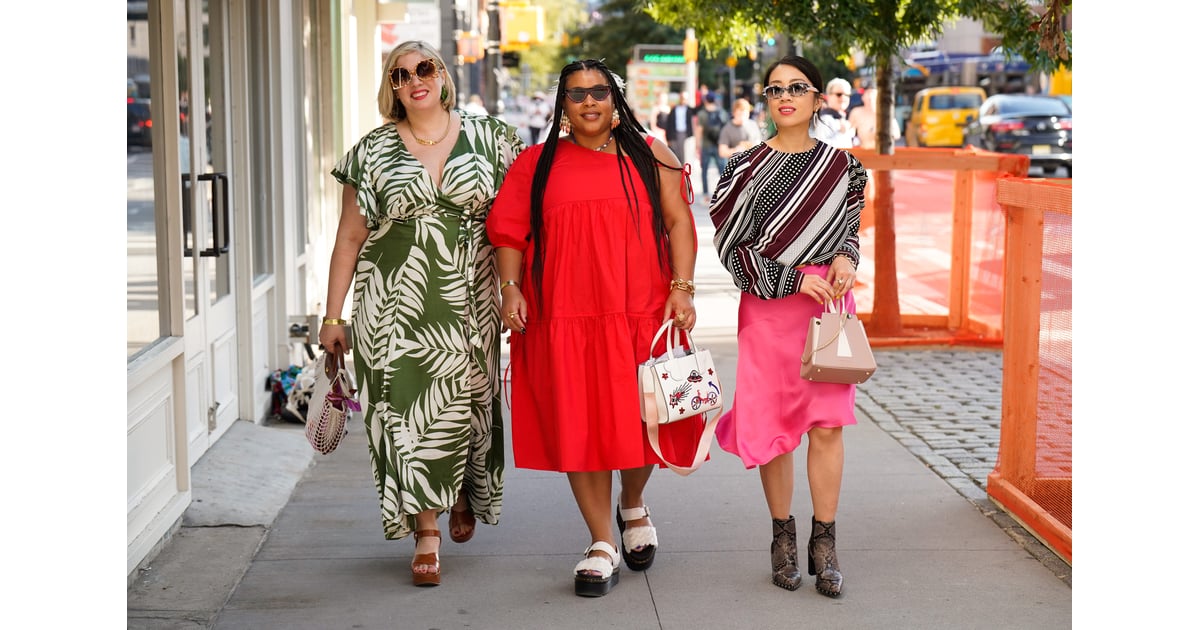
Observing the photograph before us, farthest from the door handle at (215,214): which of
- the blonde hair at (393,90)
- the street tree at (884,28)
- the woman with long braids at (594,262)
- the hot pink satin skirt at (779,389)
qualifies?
the street tree at (884,28)

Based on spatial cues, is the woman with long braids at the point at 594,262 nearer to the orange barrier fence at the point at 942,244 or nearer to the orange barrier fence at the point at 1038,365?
the orange barrier fence at the point at 1038,365

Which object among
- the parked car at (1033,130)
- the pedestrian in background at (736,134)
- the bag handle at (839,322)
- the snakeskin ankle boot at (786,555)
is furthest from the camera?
the parked car at (1033,130)

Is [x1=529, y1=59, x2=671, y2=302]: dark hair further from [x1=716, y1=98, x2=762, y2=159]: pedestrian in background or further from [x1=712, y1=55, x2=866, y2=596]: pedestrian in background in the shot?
[x1=716, y1=98, x2=762, y2=159]: pedestrian in background

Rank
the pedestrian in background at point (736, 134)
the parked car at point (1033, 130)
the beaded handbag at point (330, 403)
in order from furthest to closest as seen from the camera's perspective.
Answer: the parked car at point (1033, 130) → the pedestrian in background at point (736, 134) → the beaded handbag at point (330, 403)

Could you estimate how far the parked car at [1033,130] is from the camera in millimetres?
26203

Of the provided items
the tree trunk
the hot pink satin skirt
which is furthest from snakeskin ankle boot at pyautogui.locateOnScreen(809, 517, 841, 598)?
the tree trunk

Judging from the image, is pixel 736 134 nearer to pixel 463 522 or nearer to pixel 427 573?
pixel 463 522

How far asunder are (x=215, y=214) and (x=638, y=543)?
7.95ft

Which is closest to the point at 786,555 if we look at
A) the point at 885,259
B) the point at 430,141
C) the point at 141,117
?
the point at 430,141

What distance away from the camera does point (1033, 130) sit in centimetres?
2667

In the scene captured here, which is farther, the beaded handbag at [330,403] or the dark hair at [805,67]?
the beaded handbag at [330,403]

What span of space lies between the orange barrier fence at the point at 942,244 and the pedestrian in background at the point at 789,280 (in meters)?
5.21

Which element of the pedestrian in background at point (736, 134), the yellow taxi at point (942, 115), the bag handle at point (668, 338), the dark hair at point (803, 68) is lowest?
the bag handle at point (668, 338)

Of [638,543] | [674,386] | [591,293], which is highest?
[591,293]
